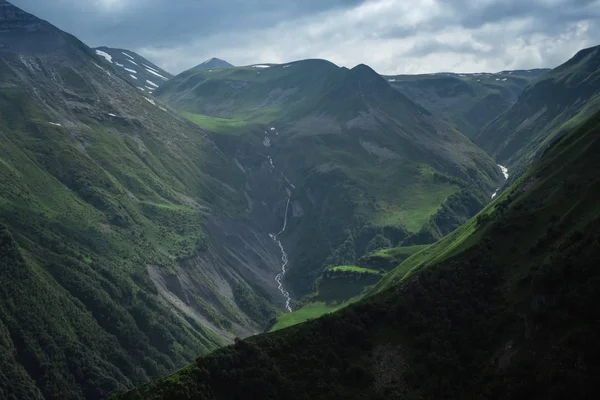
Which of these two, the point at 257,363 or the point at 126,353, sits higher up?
the point at 257,363

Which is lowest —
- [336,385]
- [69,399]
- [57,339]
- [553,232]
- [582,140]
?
[69,399]

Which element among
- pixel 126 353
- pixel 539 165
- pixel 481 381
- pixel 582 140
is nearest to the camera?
pixel 481 381

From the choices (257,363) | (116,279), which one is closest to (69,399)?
(116,279)

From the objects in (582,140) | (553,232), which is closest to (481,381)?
(553,232)

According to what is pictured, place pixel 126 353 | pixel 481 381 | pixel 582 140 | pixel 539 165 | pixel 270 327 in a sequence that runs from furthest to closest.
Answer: pixel 270 327
pixel 126 353
pixel 539 165
pixel 582 140
pixel 481 381

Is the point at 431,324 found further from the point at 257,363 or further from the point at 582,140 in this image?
the point at 582,140

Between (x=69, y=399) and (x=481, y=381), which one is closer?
(x=481, y=381)

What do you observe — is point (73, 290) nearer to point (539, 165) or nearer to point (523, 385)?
point (539, 165)
